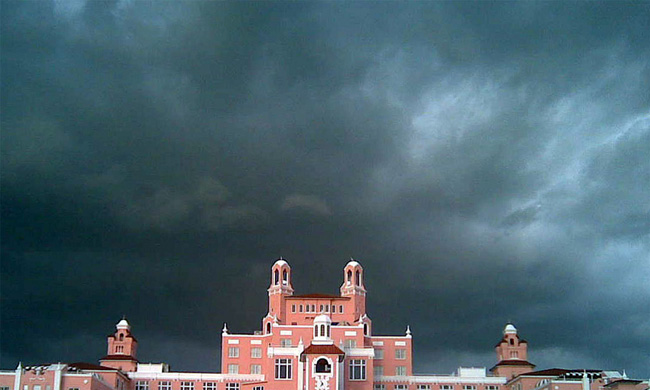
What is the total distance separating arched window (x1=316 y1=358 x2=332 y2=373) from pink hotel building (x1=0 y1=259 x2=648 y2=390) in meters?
0.13

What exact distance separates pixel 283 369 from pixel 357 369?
9892 mm

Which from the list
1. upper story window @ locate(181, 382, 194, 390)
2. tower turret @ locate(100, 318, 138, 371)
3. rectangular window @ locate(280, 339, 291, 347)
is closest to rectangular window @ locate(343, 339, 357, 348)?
rectangular window @ locate(280, 339, 291, 347)

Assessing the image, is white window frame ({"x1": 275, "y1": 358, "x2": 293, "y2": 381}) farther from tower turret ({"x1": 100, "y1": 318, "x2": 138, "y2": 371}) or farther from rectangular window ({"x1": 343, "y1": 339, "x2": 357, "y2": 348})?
tower turret ({"x1": 100, "y1": 318, "x2": 138, "y2": 371})

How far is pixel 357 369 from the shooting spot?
108m

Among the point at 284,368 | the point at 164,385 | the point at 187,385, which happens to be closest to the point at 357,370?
the point at 284,368

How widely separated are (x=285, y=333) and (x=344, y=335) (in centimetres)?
813

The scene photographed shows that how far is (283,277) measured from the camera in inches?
4813

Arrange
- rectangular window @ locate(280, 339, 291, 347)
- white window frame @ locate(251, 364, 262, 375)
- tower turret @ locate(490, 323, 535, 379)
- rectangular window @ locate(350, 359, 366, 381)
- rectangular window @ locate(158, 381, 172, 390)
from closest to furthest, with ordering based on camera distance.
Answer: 1. rectangular window @ locate(350, 359, 366, 381)
2. rectangular window @ locate(280, 339, 291, 347)
3. rectangular window @ locate(158, 381, 172, 390)
4. white window frame @ locate(251, 364, 262, 375)
5. tower turret @ locate(490, 323, 535, 379)

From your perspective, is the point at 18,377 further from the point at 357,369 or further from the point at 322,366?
the point at 357,369

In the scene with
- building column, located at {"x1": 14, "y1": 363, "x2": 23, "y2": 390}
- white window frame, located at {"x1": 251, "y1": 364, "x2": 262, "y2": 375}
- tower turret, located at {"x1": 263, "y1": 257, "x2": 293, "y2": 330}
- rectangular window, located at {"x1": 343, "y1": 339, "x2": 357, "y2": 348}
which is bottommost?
building column, located at {"x1": 14, "y1": 363, "x2": 23, "y2": 390}

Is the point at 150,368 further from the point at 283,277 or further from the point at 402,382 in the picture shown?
the point at 402,382

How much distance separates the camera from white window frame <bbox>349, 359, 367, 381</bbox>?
10756cm

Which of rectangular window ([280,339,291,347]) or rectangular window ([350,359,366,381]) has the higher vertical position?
rectangular window ([280,339,291,347])

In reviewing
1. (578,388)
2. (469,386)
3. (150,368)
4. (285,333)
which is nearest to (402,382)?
(469,386)
